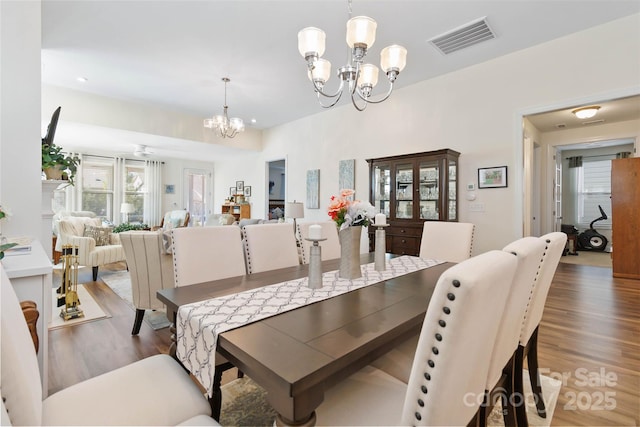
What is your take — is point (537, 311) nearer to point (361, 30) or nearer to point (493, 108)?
point (361, 30)

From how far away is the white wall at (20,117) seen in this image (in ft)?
6.10

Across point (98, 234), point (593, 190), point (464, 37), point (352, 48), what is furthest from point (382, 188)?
point (593, 190)

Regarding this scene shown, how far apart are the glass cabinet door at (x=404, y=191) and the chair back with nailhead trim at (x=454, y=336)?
3306 mm

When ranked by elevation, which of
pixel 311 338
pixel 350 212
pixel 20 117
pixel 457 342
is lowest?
pixel 311 338

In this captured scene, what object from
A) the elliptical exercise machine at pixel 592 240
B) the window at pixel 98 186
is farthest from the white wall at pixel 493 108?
the window at pixel 98 186

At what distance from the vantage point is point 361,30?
6.40 ft

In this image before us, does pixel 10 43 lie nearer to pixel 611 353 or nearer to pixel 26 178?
pixel 26 178

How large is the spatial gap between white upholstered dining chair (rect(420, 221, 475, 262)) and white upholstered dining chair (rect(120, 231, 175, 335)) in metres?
2.40

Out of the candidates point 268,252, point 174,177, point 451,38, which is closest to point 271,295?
point 268,252

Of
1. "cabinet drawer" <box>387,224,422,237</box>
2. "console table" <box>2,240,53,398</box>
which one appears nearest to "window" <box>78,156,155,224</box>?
"cabinet drawer" <box>387,224,422,237</box>

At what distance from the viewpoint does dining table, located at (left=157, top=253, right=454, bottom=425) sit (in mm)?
757

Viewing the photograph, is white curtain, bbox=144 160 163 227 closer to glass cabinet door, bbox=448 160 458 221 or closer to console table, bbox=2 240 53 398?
console table, bbox=2 240 53 398

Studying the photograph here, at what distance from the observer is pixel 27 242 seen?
173cm

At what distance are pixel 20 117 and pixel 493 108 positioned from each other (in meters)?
4.48
